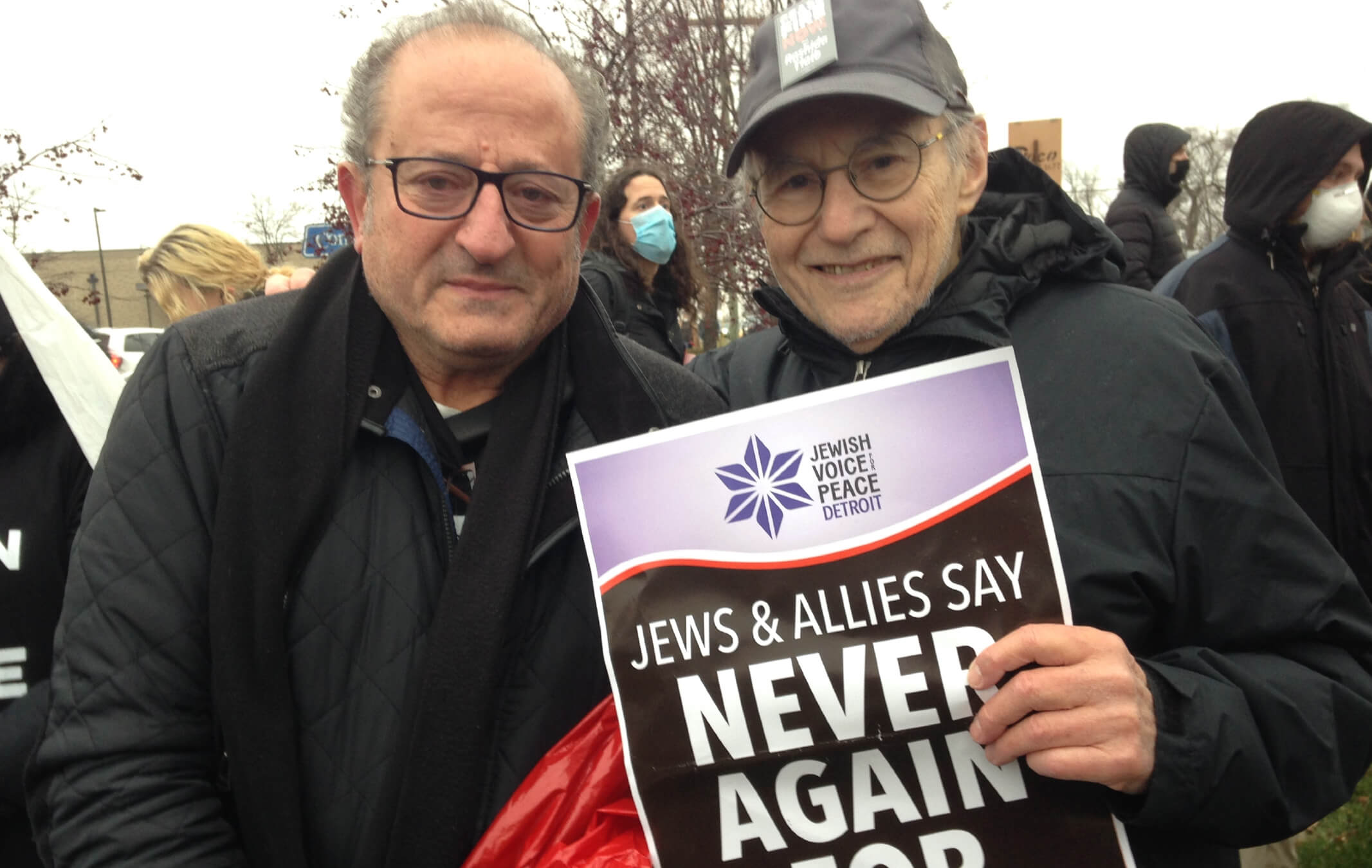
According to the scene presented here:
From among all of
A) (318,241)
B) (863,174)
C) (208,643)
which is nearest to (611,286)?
(863,174)

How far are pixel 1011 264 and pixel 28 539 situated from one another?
80.0 inches

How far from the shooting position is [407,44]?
1.73 m

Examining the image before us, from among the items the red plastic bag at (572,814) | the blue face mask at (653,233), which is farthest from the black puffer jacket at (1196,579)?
the blue face mask at (653,233)

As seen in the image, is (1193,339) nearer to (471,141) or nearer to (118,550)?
(471,141)

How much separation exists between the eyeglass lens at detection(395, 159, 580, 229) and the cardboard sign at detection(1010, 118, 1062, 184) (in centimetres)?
462

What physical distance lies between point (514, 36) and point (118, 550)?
3.55 feet

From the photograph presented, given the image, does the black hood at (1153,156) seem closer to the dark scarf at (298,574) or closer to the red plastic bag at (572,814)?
the dark scarf at (298,574)

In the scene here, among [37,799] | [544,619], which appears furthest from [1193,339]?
[37,799]

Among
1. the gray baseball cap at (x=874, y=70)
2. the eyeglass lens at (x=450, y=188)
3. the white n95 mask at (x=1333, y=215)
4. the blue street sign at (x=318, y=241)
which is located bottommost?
the white n95 mask at (x=1333, y=215)

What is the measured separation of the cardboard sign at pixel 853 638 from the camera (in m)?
1.30

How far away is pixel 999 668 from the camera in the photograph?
48.9 inches

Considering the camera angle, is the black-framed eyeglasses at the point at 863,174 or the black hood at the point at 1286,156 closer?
the black-framed eyeglasses at the point at 863,174

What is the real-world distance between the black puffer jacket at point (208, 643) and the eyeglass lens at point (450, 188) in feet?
1.16

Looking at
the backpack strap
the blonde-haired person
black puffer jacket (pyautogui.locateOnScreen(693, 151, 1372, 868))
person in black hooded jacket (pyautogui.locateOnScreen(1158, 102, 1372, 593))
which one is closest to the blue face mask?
the backpack strap
